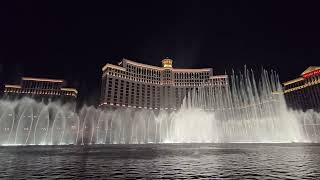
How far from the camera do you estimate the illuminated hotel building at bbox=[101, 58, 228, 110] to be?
131m

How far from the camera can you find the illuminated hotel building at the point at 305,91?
363 ft

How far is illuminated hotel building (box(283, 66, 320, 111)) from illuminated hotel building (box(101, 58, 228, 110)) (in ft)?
123

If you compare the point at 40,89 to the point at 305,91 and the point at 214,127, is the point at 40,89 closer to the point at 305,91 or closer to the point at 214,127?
the point at 214,127

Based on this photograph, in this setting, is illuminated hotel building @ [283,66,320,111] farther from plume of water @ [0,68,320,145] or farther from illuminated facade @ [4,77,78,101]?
illuminated facade @ [4,77,78,101]

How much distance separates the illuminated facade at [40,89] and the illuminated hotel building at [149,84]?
4150 cm

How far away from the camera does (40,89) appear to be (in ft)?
501

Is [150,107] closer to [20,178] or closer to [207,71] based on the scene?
[207,71]

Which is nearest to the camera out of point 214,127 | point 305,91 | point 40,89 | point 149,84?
point 214,127

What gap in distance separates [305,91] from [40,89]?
530ft

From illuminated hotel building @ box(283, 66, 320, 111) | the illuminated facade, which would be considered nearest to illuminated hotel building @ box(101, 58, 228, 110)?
illuminated hotel building @ box(283, 66, 320, 111)

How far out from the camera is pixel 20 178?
30.4 feet

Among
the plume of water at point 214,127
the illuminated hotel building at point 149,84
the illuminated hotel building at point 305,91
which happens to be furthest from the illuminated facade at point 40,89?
the illuminated hotel building at point 305,91

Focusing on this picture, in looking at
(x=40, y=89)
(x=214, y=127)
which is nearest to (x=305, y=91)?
(x=214, y=127)

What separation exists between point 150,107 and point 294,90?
82666mm
